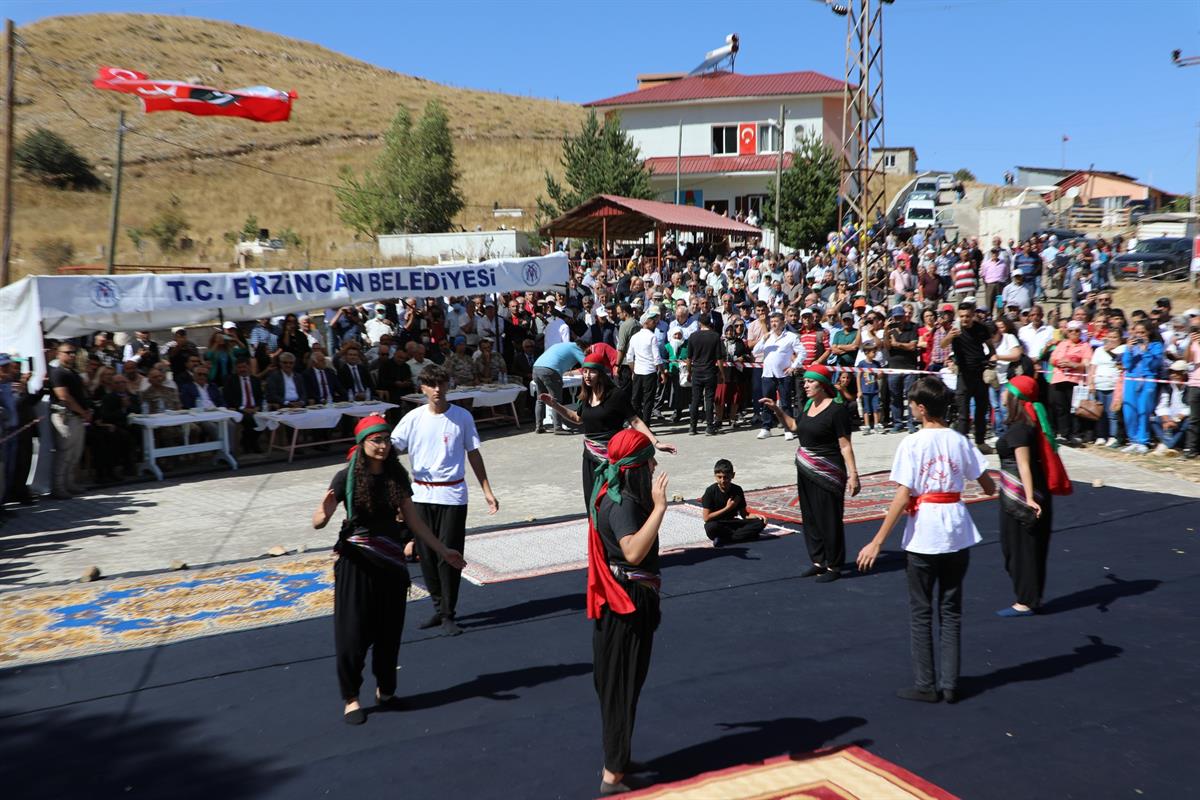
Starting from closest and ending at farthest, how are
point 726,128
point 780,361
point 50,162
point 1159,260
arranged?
point 780,361
point 1159,260
point 726,128
point 50,162

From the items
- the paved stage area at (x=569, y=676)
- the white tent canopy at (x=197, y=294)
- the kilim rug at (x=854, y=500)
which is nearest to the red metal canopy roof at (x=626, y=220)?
the white tent canopy at (x=197, y=294)

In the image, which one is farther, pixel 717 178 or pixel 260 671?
pixel 717 178

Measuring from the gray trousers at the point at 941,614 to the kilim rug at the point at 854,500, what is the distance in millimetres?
4171

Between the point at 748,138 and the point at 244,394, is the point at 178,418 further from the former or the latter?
the point at 748,138

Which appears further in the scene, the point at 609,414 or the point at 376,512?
the point at 609,414

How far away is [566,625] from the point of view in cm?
715

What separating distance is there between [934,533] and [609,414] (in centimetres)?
269

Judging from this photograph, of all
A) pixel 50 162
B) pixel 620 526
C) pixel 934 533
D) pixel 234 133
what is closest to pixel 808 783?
pixel 620 526


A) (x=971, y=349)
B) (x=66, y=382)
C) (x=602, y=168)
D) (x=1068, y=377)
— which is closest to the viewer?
(x=66, y=382)

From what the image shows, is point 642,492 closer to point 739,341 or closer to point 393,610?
point 393,610

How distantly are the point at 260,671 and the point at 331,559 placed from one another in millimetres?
2785

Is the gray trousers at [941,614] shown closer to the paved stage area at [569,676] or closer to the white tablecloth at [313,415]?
the paved stage area at [569,676]

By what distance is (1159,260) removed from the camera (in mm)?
28406

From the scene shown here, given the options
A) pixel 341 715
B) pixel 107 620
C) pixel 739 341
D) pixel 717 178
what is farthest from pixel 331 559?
pixel 717 178
